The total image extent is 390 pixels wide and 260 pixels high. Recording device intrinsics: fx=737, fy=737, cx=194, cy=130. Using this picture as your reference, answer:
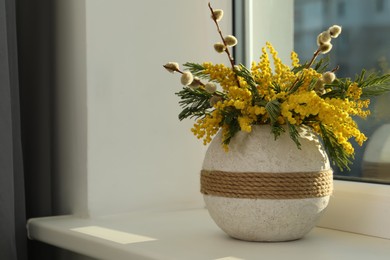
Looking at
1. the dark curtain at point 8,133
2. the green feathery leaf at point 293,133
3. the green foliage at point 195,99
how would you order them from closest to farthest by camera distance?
the green feathery leaf at point 293,133 < the green foliage at point 195,99 < the dark curtain at point 8,133

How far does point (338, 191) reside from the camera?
137 cm

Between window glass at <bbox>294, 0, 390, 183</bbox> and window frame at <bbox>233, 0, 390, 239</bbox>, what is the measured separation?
0.04 m

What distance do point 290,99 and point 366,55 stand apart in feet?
0.97

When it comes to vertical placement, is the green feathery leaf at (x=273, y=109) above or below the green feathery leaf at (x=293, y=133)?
above

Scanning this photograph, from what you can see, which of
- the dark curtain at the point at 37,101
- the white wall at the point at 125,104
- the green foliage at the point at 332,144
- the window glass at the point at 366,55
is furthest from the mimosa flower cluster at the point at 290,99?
the dark curtain at the point at 37,101

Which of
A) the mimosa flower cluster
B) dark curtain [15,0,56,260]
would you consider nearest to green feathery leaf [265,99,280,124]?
the mimosa flower cluster

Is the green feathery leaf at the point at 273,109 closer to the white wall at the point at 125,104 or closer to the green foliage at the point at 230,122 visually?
the green foliage at the point at 230,122

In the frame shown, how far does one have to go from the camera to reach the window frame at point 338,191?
129cm

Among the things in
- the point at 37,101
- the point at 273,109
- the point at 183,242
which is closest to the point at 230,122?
the point at 273,109

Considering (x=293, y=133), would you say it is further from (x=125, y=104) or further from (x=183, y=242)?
(x=125, y=104)

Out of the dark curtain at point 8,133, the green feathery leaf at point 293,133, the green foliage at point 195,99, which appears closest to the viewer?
the green feathery leaf at point 293,133

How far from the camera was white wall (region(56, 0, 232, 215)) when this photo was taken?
1.55 meters

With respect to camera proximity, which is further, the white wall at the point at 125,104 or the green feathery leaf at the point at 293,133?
the white wall at the point at 125,104

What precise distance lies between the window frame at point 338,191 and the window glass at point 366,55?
4cm
